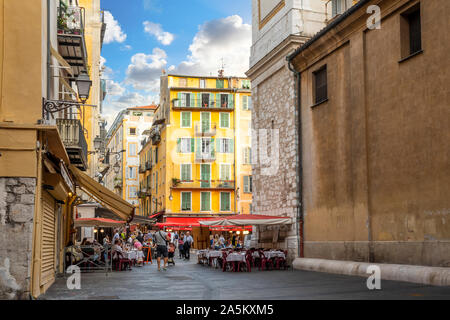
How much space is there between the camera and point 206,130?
50.8m

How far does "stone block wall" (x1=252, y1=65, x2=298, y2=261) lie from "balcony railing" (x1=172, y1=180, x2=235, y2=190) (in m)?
26.0

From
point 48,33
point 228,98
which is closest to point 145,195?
A: point 228,98

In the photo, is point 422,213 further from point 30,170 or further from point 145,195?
point 145,195

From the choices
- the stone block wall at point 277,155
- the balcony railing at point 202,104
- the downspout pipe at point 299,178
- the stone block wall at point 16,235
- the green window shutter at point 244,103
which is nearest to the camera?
the stone block wall at point 16,235

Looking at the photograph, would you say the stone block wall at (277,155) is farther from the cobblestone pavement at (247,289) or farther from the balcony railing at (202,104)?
the balcony railing at (202,104)

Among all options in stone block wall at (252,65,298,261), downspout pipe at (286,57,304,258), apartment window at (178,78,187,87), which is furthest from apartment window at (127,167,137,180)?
downspout pipe at (286,57,304,258)

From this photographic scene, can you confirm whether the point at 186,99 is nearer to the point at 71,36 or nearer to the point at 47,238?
the point at 71,36

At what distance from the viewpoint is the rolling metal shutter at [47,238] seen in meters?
12.1

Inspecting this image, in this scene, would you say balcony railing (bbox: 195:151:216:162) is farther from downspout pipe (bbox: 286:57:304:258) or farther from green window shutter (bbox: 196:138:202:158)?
downspout pipe (bbox: 286:57:304:258)

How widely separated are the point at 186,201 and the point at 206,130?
6690 mm

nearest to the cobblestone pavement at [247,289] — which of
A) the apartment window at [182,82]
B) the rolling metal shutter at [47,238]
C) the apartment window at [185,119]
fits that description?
the rolling metal shutter at [47,238]

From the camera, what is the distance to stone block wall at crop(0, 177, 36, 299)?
31.6 ft

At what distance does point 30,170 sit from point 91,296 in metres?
2.95

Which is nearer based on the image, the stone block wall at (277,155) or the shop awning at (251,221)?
the shop awning at (251,221)
